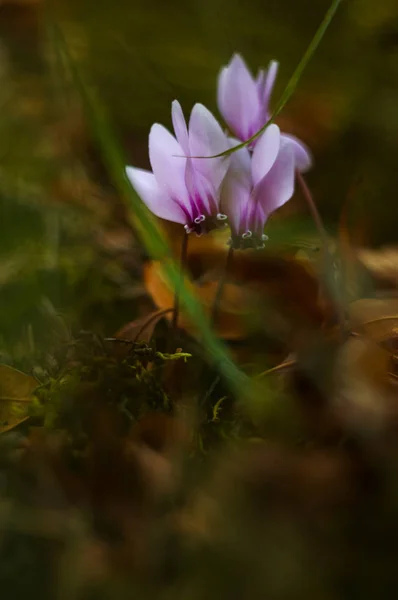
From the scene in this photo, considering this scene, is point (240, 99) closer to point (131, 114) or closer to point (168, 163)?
point (168, 163)

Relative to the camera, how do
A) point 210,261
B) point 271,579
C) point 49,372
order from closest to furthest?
point 271,579
point 49,372
point 210,261

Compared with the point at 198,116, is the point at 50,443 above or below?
below

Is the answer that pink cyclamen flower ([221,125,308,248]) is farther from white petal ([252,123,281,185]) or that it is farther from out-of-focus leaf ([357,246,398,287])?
out-of-focus leaf ([357,246,398,287])

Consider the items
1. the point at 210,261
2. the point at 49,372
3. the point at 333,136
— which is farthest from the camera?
the point at 333,136

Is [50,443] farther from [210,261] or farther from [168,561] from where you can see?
[210,261]

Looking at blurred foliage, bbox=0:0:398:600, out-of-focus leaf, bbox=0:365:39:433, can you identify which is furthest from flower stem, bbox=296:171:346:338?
out-of-focus leaf, bbox=0:365:39:433

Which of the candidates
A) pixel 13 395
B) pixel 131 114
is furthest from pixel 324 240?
pixel 131 114

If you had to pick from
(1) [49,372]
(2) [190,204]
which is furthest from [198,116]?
(1) [49,372]
